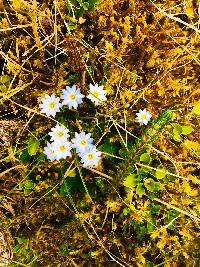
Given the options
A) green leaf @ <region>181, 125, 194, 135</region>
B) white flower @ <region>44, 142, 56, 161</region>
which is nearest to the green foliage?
green leaf @ <region>181, 125, 194, 135</region>

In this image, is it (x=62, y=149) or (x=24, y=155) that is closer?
(x=62, y=149)

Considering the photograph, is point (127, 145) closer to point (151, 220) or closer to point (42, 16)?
point (151, 220)

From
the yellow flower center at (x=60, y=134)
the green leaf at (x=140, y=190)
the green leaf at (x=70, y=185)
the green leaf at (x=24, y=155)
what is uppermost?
the green leaf at (x=24, y=155)

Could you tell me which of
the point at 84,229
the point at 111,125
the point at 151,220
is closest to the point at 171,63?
the point at 111,125

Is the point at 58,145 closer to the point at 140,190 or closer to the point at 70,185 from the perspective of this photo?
the point at 70,185

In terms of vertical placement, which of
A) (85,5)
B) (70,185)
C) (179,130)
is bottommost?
(70,185)

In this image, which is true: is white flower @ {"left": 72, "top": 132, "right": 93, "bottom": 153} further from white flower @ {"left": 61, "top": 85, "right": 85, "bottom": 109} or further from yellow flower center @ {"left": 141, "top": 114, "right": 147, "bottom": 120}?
yellow flower center @ {"left": 141, "top": 114, "right": 147, "bottom": 120}

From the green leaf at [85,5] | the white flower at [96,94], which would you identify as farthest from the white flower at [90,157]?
the green leaf at [85,5]

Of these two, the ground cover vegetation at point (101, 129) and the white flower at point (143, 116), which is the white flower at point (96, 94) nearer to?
the ground cover vegetation at point (101, 129)

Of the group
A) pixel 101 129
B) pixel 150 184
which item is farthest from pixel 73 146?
pixel 150 184
